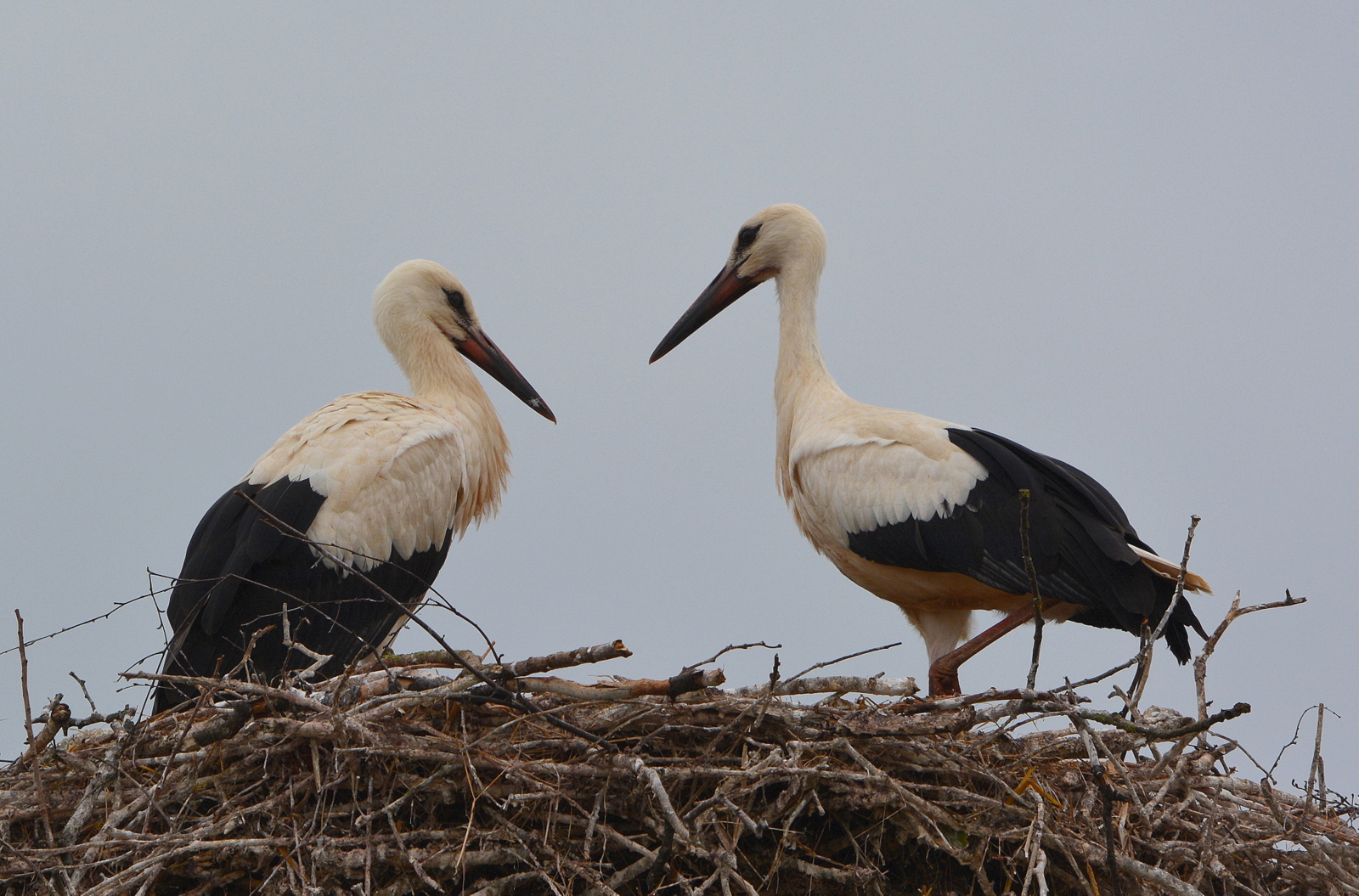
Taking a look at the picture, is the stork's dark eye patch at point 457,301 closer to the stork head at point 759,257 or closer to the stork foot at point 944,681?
the stork head at point 759,257

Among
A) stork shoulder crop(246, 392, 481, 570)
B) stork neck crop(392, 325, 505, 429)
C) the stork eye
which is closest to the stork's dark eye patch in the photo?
stork neck crop(392, 325, 505, 429)

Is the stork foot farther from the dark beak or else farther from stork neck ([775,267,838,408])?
the dark beak

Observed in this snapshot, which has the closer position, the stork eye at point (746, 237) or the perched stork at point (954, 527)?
the perched stork at point (954, 527)

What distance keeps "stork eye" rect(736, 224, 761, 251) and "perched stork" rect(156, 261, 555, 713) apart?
1210mm

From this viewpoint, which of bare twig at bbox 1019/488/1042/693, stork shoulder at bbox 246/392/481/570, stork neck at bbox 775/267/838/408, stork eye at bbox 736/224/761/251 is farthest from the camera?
stork eye at bbox 736/224/761/251

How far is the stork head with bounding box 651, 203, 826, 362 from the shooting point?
542cm

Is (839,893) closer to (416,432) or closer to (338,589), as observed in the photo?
(338,589)

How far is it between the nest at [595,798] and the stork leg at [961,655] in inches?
43.4

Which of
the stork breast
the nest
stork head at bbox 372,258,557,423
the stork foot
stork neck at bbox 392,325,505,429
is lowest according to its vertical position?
→ the nest

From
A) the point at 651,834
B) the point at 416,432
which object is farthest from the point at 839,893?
the point at 416,432

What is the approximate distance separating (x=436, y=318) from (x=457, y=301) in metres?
0.11

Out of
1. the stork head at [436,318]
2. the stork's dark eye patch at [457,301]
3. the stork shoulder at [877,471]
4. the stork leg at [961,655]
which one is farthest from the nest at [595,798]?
the stork's dark eye patch at [457,301]

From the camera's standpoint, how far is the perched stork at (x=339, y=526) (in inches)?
161

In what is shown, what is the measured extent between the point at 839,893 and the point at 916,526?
151 centimetres
